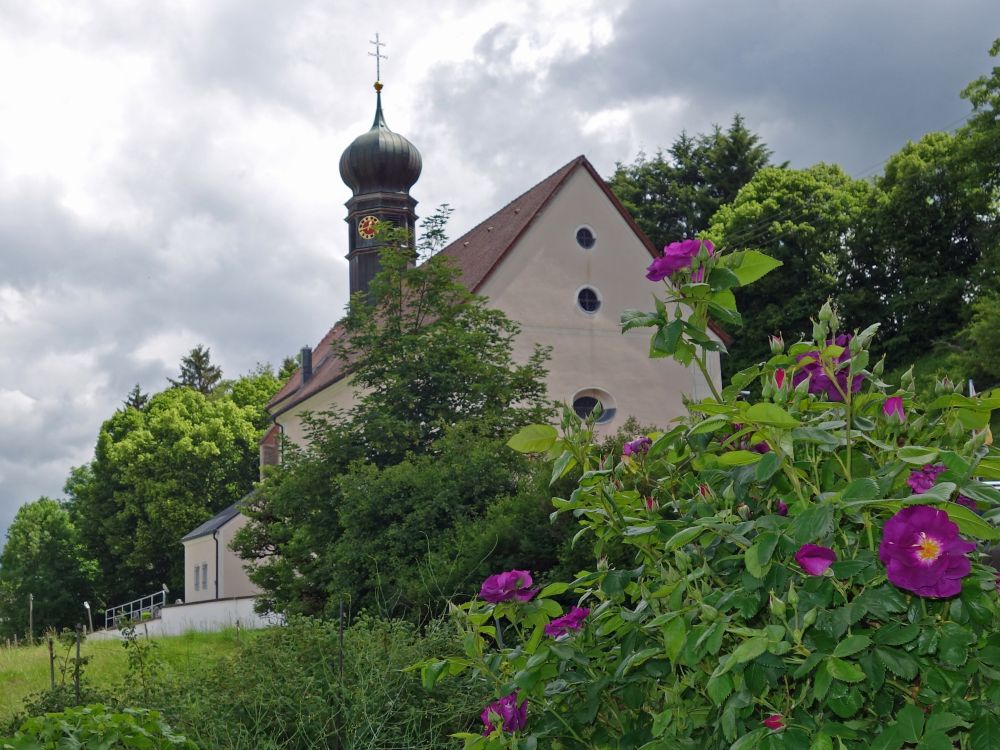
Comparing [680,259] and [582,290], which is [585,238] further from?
[680,259]

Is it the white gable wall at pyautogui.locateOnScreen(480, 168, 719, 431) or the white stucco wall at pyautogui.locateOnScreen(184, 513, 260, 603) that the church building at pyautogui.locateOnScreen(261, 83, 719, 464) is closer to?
the white gable wall at pyautogui.locateOnScreen(480, 168, 719, 431)

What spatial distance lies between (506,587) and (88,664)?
293 inches

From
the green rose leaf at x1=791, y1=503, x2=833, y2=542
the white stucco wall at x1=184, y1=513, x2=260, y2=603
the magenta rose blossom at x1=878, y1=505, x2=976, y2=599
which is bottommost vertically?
the magenta rose blossom at x1=878, y1=505, x2=976, y2=599

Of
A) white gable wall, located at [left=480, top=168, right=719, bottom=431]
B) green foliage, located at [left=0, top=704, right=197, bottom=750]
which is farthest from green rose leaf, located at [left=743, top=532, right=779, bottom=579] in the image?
white gable wall, located at [left=480, top=168, right=719, bottom=431]

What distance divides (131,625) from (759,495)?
6.37 m

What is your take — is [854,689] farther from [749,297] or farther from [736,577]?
[749,297]

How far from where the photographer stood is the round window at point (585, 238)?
28.3 metres

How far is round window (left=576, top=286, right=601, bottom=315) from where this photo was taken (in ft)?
93.0

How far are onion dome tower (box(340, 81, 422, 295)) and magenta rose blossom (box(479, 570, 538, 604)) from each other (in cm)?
3157

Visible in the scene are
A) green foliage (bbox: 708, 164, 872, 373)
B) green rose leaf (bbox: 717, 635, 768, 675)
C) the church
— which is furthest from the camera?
green foliage (bbox: 708, 164, 872, 373)

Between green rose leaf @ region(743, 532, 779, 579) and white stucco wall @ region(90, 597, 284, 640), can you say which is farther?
white stucco wall @ region(90, 597, 284, 640)

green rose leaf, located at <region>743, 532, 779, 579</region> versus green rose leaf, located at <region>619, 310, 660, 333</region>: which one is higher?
green rose leaf, located at <region>619, 310, 660, 333</region>

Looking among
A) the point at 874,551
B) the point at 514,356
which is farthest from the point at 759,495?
the point at 514,356

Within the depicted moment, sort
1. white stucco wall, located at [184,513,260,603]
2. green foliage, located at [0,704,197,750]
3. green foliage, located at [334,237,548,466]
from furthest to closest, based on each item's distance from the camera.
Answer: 1. white stucco wall, located at [184,513,260,603]
2. green foliage, located at [334,237,548,466]
3. green foliage, located at [0,704,197,750]
